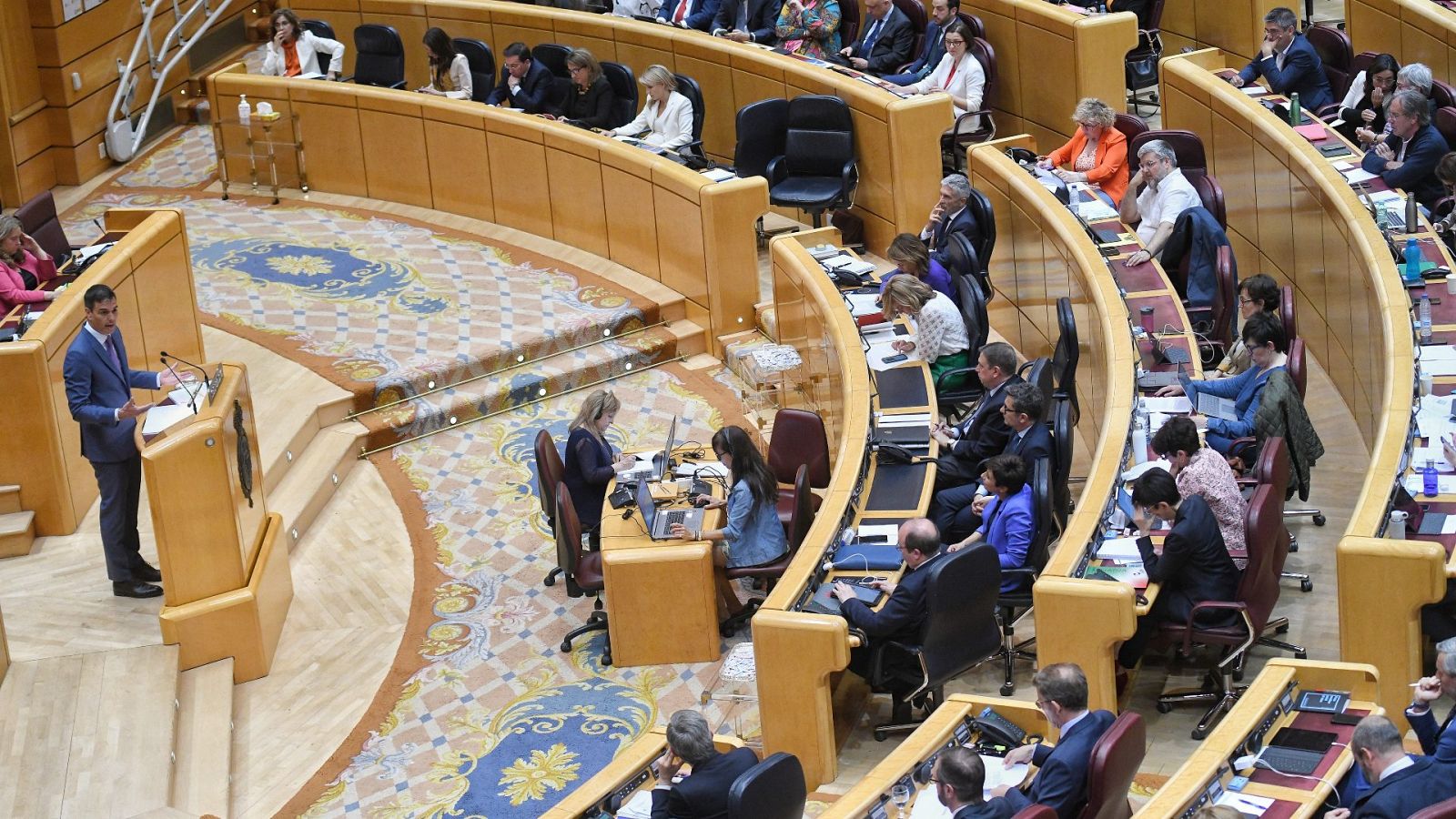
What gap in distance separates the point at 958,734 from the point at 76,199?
367 inches

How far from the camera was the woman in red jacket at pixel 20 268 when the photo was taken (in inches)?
362

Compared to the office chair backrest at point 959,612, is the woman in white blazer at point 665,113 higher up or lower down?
higher up

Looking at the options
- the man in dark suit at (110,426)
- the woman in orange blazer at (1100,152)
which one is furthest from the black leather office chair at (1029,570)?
the man in dark suit at (110,426)

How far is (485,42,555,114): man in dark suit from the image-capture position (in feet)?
41.4

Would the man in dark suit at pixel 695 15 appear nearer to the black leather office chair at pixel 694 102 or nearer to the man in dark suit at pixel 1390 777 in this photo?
the black leather office chair at pixel 694 102

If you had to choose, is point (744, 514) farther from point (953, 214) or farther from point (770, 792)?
point (953, 214)

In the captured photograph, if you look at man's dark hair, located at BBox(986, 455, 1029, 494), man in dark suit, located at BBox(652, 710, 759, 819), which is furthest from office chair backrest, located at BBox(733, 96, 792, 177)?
man in dark suit, located at BBox(652, 710, 759, 819)

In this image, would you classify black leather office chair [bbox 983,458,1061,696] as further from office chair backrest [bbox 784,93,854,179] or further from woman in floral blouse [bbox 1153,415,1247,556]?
office chair backrest [bbox 784,93,854,179]

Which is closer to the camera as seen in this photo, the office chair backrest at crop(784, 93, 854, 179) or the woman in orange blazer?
the woman in orange blazer

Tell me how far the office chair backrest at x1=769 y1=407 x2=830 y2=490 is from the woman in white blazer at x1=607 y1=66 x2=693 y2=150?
361 centimetres

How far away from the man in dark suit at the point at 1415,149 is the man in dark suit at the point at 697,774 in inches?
203

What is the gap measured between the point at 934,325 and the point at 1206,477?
2.16 metres

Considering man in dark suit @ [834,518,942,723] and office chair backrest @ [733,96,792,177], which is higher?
office chair backrest @ [733,96,792,177]

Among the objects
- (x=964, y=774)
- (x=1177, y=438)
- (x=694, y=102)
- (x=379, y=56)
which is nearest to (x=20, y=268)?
(x=694, y=102)
